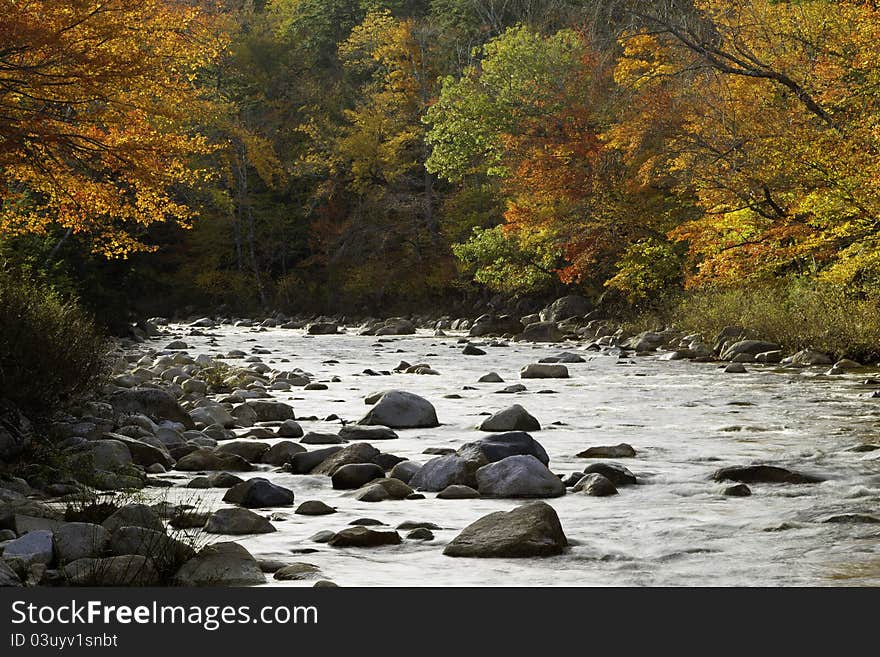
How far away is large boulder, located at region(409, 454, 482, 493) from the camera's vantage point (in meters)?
8.03

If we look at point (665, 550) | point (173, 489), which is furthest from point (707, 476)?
point (173, 489)

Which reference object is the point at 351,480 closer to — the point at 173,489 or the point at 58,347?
the point at 173,489

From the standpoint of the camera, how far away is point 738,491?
7.64 meters

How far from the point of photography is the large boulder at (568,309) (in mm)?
30734

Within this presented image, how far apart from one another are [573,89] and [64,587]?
2770cm

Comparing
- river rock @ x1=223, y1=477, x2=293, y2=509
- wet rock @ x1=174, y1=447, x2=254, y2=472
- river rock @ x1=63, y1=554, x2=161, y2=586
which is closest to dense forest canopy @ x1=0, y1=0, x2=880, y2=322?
wet rock @ x1=174, y1=447, x2=254, y2=472

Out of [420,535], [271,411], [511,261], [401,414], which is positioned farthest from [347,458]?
[511,261]

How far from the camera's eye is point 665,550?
19.9ft

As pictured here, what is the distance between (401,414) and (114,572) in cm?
666

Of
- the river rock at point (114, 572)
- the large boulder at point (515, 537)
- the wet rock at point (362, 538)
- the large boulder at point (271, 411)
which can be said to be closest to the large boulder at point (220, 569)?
the river rock at point (114, 572)

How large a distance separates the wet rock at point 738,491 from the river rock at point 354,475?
259 cm

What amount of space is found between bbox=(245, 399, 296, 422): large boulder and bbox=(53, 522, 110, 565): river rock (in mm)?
6590

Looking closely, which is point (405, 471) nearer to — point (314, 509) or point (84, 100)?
point (314, 509)

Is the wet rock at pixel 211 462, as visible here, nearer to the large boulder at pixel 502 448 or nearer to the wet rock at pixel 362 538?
the large boulder at pixel 502 448
